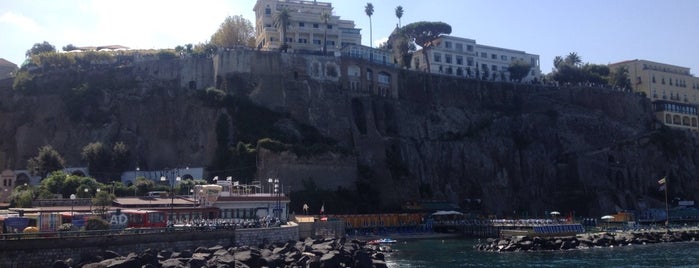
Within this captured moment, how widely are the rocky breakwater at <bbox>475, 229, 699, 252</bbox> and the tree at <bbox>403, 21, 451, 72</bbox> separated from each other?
54.8 meters

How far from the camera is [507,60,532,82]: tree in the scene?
132 meters

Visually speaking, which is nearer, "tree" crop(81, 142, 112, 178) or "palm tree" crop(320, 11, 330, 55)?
"tree" crop(81, 142, 112, 178)

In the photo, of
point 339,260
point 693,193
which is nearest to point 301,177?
point 339,260

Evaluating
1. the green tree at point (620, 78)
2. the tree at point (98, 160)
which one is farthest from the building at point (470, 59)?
the tree at point (98, 160)

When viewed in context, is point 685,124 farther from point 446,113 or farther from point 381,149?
point 381,149

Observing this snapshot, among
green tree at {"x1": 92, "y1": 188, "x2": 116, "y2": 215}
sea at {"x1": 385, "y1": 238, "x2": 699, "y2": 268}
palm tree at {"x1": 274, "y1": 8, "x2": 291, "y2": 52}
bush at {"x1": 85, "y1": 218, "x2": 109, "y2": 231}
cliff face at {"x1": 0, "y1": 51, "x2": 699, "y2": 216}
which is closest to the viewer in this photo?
bush at {"x1": 85, "y1": 218, "x2": 109, "y2": 231}

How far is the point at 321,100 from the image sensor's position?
101 meters

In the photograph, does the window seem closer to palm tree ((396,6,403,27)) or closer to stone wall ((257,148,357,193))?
palm tree ((396,6,403,27))

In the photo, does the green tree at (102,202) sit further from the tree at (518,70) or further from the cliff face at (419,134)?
the tree at (518,70)

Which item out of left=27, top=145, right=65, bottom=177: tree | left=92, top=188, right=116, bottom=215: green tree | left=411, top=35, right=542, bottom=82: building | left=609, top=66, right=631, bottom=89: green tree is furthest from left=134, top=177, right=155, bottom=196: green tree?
left=609, top=66, right=631, bottom=89: green tree

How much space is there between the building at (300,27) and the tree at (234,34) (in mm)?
1991

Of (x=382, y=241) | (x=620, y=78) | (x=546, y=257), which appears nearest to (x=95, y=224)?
(x=382, y=241)

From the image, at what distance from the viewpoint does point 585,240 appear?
75.7m

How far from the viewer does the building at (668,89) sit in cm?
13588
